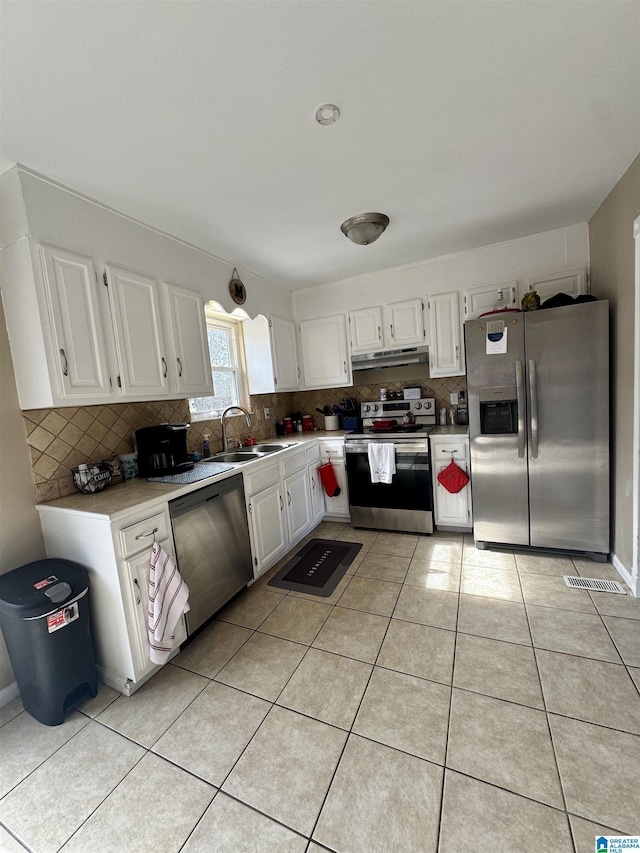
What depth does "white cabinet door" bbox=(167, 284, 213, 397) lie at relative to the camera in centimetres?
239

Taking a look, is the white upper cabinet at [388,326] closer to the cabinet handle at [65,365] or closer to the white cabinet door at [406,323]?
the white cabinet door at [406,323]

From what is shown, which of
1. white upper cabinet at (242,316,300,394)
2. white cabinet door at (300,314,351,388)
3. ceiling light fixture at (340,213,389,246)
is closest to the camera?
ceiling light fixture at (340,213,389,246)

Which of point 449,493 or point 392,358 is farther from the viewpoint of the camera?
point 392,358

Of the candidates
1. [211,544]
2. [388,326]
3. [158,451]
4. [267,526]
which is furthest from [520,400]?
[158,451]

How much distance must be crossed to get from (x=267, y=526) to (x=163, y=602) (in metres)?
1.02

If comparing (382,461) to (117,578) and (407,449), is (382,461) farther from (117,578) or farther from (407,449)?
(117,578)

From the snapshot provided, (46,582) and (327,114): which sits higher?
(327,114)

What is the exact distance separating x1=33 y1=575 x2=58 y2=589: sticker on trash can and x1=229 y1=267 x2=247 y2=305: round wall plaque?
7.50ft

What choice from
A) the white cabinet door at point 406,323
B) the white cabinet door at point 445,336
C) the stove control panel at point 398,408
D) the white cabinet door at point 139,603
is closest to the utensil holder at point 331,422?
the stove control panel at point 398,408

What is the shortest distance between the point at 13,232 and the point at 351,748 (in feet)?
8.78

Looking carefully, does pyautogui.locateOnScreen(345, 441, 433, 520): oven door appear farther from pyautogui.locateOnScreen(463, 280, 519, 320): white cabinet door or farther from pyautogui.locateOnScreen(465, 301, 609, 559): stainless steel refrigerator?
pyautogui.locateOnScreen(463, 280, 519, 320): white cabinet door

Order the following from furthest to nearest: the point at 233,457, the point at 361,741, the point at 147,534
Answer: the point at 233,457 → the point at 147,534 → the point at 361,741

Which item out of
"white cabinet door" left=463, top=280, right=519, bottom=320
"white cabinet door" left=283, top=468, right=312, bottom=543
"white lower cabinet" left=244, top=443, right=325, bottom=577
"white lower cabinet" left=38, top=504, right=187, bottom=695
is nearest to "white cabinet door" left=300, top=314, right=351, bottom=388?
→ "white lower cabinet" left=244, top=443, right=325, bottom=577

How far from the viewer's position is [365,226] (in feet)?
7.59
